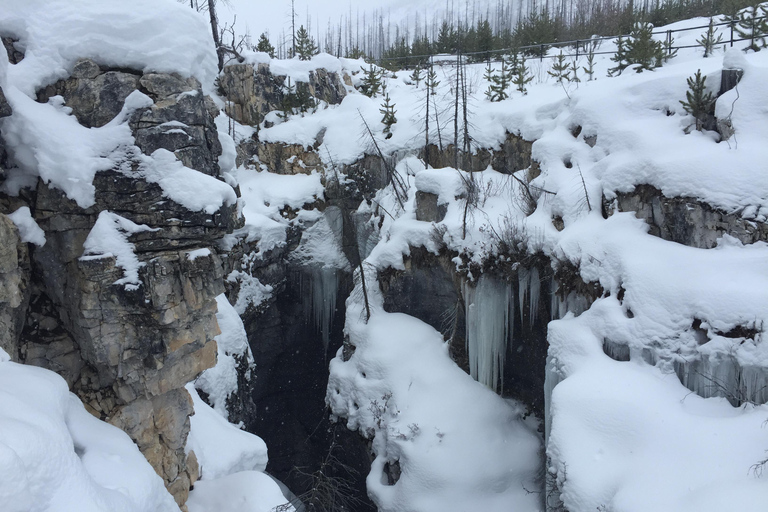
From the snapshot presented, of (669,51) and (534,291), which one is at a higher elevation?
(669,51)

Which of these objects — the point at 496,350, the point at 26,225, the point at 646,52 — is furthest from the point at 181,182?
the point at 646,52

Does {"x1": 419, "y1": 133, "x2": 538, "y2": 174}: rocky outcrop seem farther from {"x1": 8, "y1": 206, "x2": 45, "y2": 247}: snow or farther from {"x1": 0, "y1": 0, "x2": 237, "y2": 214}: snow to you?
{"x1": 8, "y1": 206, "x2": 45, "y2": 247}: snow

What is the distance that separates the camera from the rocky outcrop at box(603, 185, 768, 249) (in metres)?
8.94

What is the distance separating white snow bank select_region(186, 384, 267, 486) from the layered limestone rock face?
181 centimetres

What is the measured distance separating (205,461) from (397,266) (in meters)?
6.73

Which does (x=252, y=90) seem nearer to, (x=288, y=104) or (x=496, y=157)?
(x=288, y=104)

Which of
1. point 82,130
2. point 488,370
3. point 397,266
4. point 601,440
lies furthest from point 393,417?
point 82,130

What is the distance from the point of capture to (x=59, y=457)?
4.25 metres

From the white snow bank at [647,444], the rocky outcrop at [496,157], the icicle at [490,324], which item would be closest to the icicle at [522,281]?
the icicle at [490,324]

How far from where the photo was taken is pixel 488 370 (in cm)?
1220

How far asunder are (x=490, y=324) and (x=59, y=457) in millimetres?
9412

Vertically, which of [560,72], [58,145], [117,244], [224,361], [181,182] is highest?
[560,72]

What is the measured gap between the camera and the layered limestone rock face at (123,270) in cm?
649

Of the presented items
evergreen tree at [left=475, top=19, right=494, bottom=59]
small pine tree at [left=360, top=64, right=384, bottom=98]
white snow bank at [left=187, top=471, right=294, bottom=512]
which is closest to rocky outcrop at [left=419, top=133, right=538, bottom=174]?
small pine tree at [left=360, top=64, right=384, bottom=98]
